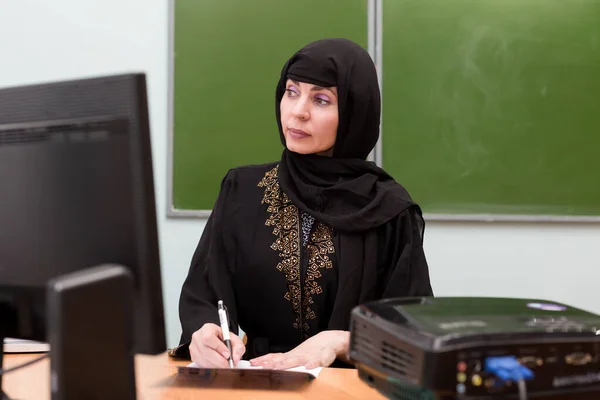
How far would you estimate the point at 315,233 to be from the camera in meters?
1.39

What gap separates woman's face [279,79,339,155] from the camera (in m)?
1.35

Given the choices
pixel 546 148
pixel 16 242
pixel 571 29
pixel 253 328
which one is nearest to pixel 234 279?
pixel 253 328

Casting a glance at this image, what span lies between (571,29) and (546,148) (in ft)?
1.39

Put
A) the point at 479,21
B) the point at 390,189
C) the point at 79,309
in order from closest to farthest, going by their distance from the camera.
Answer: the point at 79,309, the point at 390,189, the point at 479,21

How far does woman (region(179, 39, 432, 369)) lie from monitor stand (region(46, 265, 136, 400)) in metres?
0.70

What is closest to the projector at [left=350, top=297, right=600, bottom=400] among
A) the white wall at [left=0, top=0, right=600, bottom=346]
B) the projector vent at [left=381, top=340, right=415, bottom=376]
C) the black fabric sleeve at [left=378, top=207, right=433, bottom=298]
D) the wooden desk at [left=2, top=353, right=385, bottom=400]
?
the projector vent at [left=381, top=340, right=415, bottom=376]

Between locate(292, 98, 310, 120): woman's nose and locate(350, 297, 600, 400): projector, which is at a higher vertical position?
locate(292, 98, 310, 120): woman's nose

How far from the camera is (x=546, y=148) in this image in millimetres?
2012

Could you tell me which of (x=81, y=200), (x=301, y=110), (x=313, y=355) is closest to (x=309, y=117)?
(x=301, y=110)

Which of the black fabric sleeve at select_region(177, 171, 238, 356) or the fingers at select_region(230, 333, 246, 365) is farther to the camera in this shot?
the black fabric sleeve at select_region(177, 171, 238, 356)

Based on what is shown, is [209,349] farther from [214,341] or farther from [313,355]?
[313,355]

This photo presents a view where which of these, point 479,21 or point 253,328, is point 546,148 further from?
point 253,328

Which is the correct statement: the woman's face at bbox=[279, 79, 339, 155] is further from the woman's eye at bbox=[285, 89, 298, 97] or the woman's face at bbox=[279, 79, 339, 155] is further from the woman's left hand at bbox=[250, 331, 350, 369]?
the woman's left hand at bbox=[250, 331, 350, 369]

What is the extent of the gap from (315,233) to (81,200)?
84 cm
